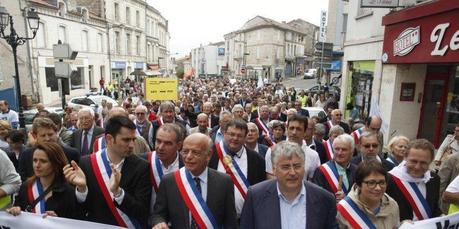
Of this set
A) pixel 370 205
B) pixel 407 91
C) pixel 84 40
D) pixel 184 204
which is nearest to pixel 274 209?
pixel 184 204

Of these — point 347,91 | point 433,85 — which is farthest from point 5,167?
point 347,91

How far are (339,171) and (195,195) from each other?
1.82 m

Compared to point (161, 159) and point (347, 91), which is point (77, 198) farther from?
point (347, 91)

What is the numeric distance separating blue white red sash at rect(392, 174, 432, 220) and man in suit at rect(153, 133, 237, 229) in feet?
5.74

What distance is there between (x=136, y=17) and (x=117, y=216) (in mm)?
42231

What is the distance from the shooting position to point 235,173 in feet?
12.8

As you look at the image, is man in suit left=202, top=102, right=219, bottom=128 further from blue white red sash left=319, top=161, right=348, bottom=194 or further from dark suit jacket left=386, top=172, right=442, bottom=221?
dark suit jacket left=386, top=172, right=442, bottom=221

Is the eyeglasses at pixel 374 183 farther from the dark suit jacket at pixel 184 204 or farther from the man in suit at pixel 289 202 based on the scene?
the dark suit jacket at pixel 184 204

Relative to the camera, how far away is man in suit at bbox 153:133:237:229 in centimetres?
274

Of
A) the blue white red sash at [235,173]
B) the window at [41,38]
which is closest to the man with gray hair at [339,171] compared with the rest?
the blue white red sash at [235,173]

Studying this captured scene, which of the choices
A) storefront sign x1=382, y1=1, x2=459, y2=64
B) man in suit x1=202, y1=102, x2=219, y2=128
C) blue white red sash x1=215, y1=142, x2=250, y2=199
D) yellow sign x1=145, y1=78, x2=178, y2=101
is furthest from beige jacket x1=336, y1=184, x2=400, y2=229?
yellow sign x1=145, y1=78, x2=178, y2=101

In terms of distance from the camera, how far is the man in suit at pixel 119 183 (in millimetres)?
2863

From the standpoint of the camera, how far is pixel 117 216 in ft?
9.70

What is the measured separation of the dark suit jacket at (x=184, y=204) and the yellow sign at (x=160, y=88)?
9.25 meters
